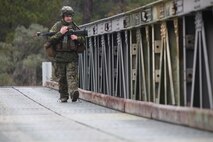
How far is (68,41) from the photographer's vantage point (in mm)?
17609

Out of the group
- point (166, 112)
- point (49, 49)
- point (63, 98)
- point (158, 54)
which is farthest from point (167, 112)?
point (49, 49)

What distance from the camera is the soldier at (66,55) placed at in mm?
17484

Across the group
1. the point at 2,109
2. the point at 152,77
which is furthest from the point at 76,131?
the point at 2,109

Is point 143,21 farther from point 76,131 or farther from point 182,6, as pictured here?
point 76,131

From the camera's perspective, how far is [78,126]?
12039 mm

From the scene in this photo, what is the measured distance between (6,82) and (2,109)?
71.4 ft

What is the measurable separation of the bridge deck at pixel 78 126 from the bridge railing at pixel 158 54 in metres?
0.83

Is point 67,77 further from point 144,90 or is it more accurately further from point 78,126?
point 78,126

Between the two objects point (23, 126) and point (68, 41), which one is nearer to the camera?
point (23, 126)

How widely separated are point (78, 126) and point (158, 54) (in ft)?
10.2

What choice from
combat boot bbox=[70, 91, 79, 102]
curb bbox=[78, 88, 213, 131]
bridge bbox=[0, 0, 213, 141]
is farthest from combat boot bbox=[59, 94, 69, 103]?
curb bbox=[78, 88, 213, 131]

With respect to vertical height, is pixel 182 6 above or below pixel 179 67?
above

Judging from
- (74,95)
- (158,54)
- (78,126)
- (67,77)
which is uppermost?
(158,54)

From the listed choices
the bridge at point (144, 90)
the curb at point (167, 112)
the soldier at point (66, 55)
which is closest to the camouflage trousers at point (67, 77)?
the soldier at point (66, 55)
